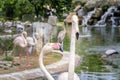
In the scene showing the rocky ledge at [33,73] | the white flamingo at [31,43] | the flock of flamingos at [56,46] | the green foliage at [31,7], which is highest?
the green foliage at [31,7]

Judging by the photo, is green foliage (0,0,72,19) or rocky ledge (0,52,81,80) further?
green foliage (0,0,72,19)

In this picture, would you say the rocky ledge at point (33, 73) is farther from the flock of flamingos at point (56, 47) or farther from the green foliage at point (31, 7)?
the green foliage at point (31, 7)

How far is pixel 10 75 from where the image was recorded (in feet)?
37.0

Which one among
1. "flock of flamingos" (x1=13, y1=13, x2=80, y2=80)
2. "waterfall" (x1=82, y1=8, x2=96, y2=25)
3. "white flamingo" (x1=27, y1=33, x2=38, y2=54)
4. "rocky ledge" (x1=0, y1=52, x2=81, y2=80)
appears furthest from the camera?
"waterfall" (x1=82, y1=8, x2=96, y2=25)

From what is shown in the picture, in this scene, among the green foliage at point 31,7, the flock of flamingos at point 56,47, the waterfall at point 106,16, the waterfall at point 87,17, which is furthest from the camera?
the waterfall at point 87,17

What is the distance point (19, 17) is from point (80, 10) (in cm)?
1685

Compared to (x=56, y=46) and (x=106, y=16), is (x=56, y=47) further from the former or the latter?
(x=106, y=16)

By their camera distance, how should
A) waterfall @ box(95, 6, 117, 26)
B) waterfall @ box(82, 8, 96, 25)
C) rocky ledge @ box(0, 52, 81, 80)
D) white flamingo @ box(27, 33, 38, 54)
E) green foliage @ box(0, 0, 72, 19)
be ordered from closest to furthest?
rocky ledge @ box(0, 52, 81, 80) → white flamingo @ box(27, 33, 38, 54) → green foliage @ box(0, 0, 72, 19) → waterfall @ box(95, 6, 117, 26) → waterfall @ box(82, 8, 96, 25)

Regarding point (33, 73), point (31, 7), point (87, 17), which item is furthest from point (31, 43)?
point (87, 17)

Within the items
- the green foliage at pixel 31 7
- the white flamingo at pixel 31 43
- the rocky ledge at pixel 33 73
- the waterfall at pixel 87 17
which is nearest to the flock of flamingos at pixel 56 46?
the white flamingo at pixel 31 43

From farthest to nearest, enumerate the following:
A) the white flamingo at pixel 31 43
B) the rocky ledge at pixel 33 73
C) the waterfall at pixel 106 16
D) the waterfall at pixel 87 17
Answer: the waterfall at pixel 87 17 → the waterfall at pixel 106 16 → the white flamingo at pixel 31 43 → the rocky ledge at pixel 33 73

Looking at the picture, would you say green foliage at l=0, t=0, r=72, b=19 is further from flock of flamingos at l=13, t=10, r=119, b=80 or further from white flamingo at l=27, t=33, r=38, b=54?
flock of flamingos at l=13, t=10, r=119, b=80

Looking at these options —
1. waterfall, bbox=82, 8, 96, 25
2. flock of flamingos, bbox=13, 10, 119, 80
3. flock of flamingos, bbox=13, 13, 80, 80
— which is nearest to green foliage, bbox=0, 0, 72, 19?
waterfall, bbox=82, 8, 96, 25

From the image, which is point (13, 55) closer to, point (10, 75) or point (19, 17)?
point (10, 75)
